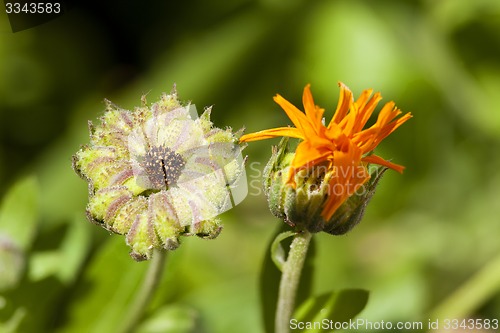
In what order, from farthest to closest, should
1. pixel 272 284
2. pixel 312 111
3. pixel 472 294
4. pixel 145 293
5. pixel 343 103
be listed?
pixel 472 294, pixel 272 284, pixel 145 293, pixel 343 103, pixel 312 111

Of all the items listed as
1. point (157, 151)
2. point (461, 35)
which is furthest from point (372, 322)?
point (461, 35)

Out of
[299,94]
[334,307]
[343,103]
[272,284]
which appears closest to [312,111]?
[343,103]

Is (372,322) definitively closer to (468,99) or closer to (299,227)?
(299,227)

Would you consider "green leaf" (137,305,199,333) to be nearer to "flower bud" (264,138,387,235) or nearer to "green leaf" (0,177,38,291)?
"green leaf" (0,177,38,291)

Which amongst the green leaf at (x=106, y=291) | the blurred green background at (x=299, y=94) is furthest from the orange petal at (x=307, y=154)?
the blurred green background at (x=299, y=94)

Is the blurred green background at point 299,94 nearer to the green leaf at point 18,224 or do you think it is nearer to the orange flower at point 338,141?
the green leaf at point 18,224

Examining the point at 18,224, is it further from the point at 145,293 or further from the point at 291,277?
the point at 291,277
